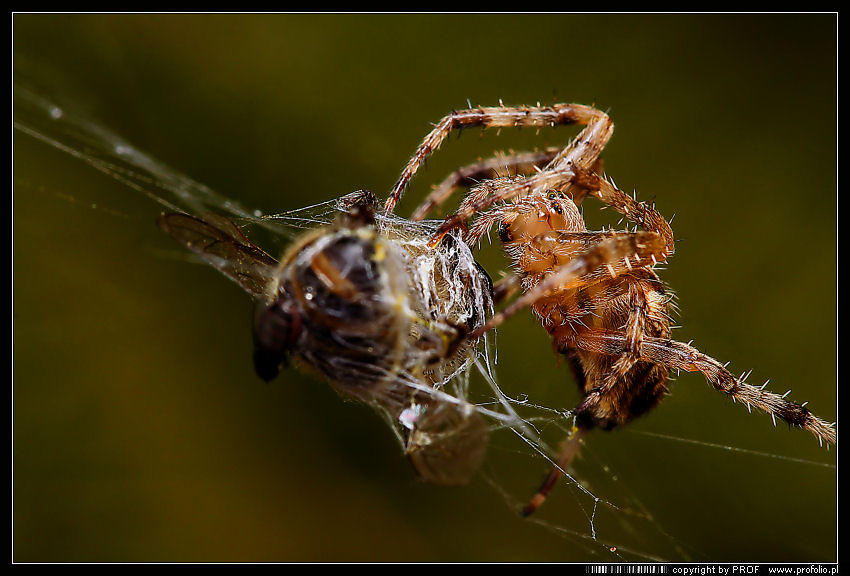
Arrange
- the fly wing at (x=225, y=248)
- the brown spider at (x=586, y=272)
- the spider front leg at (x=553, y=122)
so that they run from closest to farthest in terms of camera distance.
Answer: the fly wing at (x=225, y=248) → the brown spider at (x=586, y=272) → the spider front leg at (x=553, y=122)

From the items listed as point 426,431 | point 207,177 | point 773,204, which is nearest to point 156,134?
point 207,177

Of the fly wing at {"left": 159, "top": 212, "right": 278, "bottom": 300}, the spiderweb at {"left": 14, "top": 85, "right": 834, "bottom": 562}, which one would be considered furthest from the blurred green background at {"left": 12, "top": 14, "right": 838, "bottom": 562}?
the fly wing at {"left": 159, "top": 212, "right": 278, "bottom": 300}

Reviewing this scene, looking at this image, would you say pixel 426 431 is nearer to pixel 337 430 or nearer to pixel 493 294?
pixel 493 294

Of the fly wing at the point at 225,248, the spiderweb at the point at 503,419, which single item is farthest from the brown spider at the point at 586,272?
the fly wing at the point at 225,248

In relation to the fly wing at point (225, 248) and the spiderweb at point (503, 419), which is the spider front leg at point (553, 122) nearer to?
the spiderweb at point (503, 419)

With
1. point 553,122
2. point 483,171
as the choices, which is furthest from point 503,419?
point 553,122

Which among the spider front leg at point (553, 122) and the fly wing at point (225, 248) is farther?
the spider front leg at point (553, 122)

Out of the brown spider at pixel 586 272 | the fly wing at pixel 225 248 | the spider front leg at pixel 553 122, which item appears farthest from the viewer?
the spider front leg at pixel 553 122
